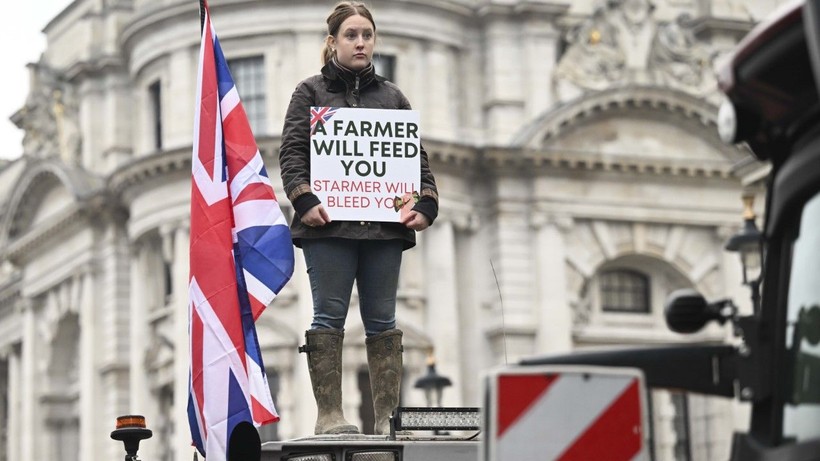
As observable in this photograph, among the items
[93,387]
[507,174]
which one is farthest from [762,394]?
[93,387]

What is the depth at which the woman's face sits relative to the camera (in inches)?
376

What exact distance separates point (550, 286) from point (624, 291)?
266cm

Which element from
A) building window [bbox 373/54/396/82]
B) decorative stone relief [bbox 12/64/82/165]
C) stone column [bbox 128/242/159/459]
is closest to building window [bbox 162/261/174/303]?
stone column [bbox 128/242/159/459]

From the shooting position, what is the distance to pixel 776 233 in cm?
527

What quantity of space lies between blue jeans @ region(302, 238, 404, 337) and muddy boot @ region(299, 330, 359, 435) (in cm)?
7

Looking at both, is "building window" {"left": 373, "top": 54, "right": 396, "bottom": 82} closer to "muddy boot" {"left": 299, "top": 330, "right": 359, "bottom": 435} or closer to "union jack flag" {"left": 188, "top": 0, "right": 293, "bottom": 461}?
"union jack flag" {"left": 188, "top": 0, "right": 293, "bottom": 461}

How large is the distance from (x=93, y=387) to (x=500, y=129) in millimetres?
12732

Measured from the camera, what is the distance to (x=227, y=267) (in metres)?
9.60

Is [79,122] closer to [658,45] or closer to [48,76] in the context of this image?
[48,76]

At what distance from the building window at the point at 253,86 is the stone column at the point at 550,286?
699 cm

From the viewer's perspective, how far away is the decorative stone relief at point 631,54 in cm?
5309

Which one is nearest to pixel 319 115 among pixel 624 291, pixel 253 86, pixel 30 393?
pixel 253 86

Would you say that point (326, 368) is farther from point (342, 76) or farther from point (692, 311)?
point (692, 311)

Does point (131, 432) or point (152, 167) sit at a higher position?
point (152, 167)
